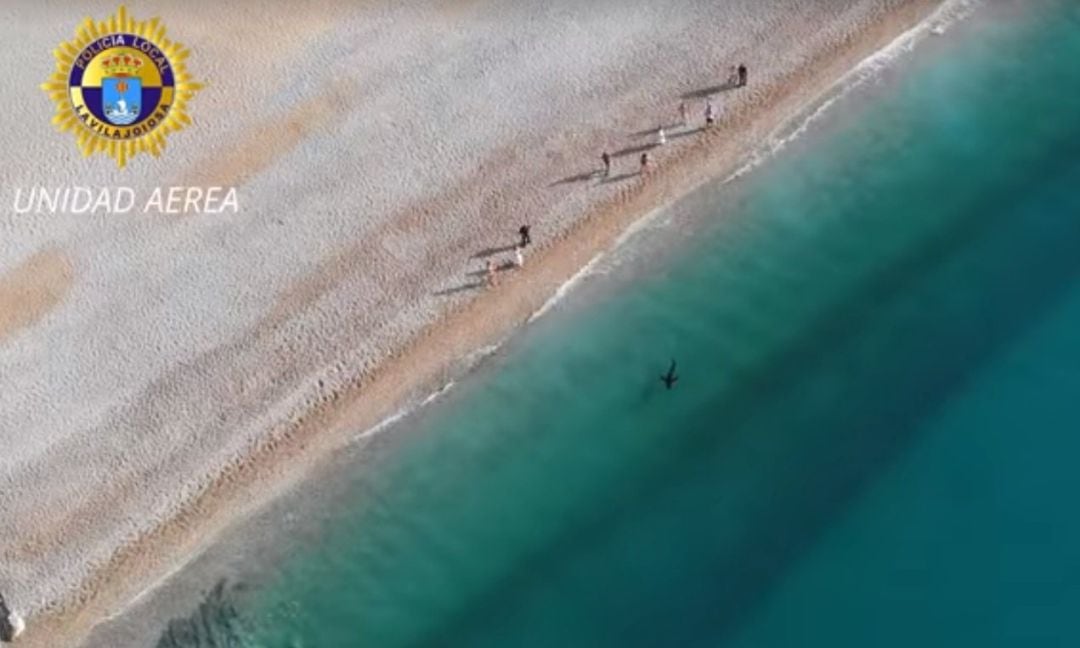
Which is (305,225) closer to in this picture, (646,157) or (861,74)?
(646,157)

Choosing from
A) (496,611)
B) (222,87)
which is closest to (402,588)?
(496,611)

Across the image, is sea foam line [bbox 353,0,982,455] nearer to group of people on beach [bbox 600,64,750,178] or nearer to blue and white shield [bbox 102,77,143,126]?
group of people on beach [bbox 600,64,750,178]

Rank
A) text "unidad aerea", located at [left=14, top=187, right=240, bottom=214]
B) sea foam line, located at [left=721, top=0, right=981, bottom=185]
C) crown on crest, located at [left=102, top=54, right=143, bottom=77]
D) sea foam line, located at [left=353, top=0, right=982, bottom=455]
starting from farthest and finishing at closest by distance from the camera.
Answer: crown on crest, located at [left=102, top=54, right=143, bottom=77], sea foam line, located at [left=721, top=0, right=981, bottom=185], text "unidad aerea", located at [left=14, top=187, right=240, bottom=214], sea foam line, located at [left=353, top=0, right=982, bottom=455]

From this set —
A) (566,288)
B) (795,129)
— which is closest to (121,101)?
(566,288)

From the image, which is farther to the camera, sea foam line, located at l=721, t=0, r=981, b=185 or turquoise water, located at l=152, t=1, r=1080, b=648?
sea foam line, located at l=721, t=0, r=981, b=185

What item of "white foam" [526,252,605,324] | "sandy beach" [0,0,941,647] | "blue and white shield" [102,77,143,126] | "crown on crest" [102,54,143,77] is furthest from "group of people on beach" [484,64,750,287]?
"crown on crest" [102,54,143,77]

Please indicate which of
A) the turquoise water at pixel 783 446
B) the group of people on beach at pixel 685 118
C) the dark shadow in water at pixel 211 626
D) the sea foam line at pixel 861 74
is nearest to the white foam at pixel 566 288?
the turquoise water at pixel 783 446
